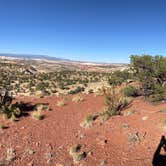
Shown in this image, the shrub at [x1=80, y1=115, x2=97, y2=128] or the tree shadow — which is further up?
the shrub at [x1=80, y1=115, x2=97, y2=128]

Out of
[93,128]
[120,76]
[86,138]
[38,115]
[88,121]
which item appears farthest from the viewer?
[120,76]

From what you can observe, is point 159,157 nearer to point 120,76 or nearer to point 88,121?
point 88,121

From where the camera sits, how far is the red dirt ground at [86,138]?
10125 mm

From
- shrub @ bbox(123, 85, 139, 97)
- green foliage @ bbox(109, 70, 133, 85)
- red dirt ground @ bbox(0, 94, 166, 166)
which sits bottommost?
red dirt ground @ bbox(0, 94, 166, 166)

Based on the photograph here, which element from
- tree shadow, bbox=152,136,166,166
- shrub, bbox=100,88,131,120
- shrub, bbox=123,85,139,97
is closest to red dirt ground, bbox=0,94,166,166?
tree shadow, bbox=152,136,166,166

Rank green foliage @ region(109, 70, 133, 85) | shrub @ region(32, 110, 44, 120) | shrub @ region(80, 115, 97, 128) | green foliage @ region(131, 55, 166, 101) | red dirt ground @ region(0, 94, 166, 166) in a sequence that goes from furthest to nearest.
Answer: green foliage @ region(109, 70, 133, 85)
green foliage @ region(131, 55, 166, 101)
shrub @ region(32, 110, 44, 120)
shrub @ region(80, 115, 97, 128)
red dirt ground @ region(0, 94, 166, 166)

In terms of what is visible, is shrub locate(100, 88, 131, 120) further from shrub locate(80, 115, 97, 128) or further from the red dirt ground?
shrub locate(80, 115, 97, 128)

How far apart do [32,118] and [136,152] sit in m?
6.61

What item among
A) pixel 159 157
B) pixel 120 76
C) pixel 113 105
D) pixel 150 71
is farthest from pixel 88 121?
pixel 120 76

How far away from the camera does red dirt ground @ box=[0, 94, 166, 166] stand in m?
10.1

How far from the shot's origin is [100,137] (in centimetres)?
1166

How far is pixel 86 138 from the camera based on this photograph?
11.7m

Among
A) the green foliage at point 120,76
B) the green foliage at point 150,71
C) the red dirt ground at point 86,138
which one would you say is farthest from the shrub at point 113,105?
the green foliage at point 120,76

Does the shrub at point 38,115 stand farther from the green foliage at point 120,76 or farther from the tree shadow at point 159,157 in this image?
the green foliage at point 120,76
